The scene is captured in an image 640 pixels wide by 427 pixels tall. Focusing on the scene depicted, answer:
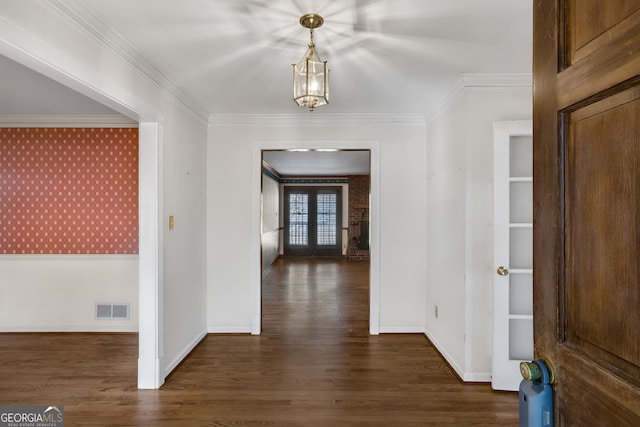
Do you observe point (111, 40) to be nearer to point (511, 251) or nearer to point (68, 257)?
point (68, 257)

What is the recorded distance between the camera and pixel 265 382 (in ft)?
8.77

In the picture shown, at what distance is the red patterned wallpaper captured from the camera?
3.76m

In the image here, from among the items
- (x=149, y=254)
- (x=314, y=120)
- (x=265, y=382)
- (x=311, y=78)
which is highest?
(x=314, y=120)

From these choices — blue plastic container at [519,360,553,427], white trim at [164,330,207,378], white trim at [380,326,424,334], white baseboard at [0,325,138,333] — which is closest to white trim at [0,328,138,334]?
white baseboard at [0,325,138,333]

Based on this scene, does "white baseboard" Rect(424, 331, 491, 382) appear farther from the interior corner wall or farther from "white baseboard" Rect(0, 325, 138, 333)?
"white baseboard" Rect(0, 325, 138, 333)

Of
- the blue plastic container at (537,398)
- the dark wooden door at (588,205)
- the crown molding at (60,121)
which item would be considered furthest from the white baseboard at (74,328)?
the dark wooden door at (588,205)

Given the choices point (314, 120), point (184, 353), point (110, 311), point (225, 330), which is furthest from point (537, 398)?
point (110, 311)

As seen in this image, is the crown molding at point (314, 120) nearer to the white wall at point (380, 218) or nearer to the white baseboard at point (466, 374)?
the white wall at point (380, 218)

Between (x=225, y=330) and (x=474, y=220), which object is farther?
(x=225, y=330)

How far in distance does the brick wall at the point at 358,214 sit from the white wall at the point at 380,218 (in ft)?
18.9

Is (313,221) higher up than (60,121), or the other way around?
(60,121)

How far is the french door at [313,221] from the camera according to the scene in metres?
10.0

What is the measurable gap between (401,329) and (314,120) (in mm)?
2575

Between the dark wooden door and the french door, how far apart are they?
9.21 metres
